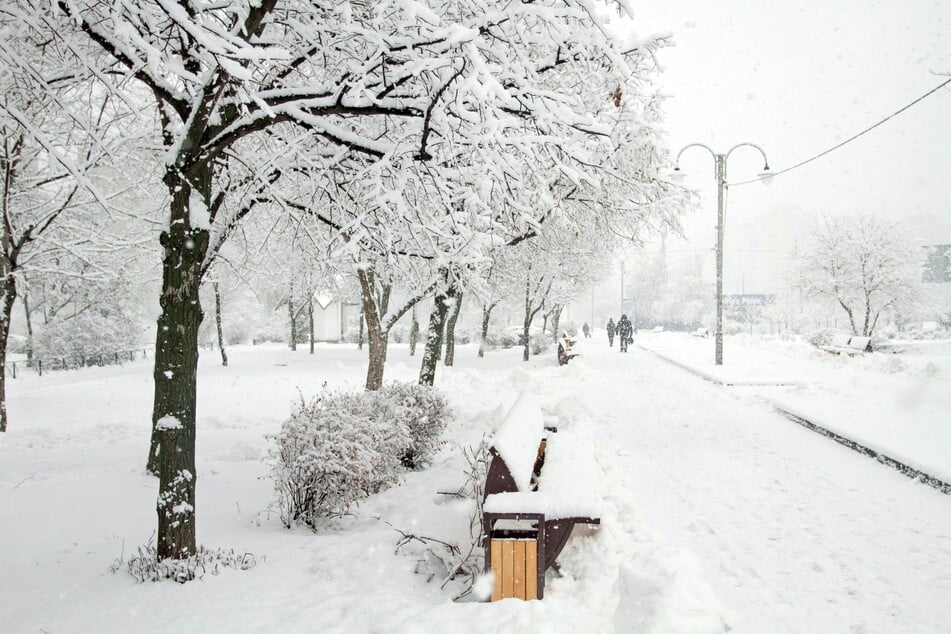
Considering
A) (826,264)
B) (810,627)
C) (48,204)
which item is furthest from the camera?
(826,264)

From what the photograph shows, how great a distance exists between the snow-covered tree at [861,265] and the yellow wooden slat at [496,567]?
39718 millimetres

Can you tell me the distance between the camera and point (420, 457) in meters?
7.58

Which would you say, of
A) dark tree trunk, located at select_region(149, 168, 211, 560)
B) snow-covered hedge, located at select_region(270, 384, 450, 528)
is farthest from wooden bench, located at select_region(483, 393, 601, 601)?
dark tree trunk, located at select_region(149, 168, 211, 560)

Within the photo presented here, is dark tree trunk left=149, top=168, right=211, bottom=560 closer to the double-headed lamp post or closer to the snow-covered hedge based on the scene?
the snow-covered hedge

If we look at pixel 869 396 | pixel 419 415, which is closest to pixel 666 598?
pixel 419 415

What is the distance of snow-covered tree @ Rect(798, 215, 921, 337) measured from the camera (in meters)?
35.5

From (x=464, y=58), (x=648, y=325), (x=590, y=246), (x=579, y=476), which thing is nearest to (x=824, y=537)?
(x=579, y=476)

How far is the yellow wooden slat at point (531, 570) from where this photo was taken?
3.73 m

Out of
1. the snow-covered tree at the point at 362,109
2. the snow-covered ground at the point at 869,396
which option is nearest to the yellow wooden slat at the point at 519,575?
the snow-covered tree at the point at 362,109

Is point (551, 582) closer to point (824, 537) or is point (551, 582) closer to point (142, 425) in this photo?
point (824, 537)

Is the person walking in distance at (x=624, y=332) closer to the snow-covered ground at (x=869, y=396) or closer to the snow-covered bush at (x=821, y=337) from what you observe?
the snow-covered ground at (x=869, y=396)

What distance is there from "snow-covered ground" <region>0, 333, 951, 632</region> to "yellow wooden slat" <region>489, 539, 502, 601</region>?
112 mm

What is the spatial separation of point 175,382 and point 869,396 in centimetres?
1441

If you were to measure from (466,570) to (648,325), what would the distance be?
110 m
